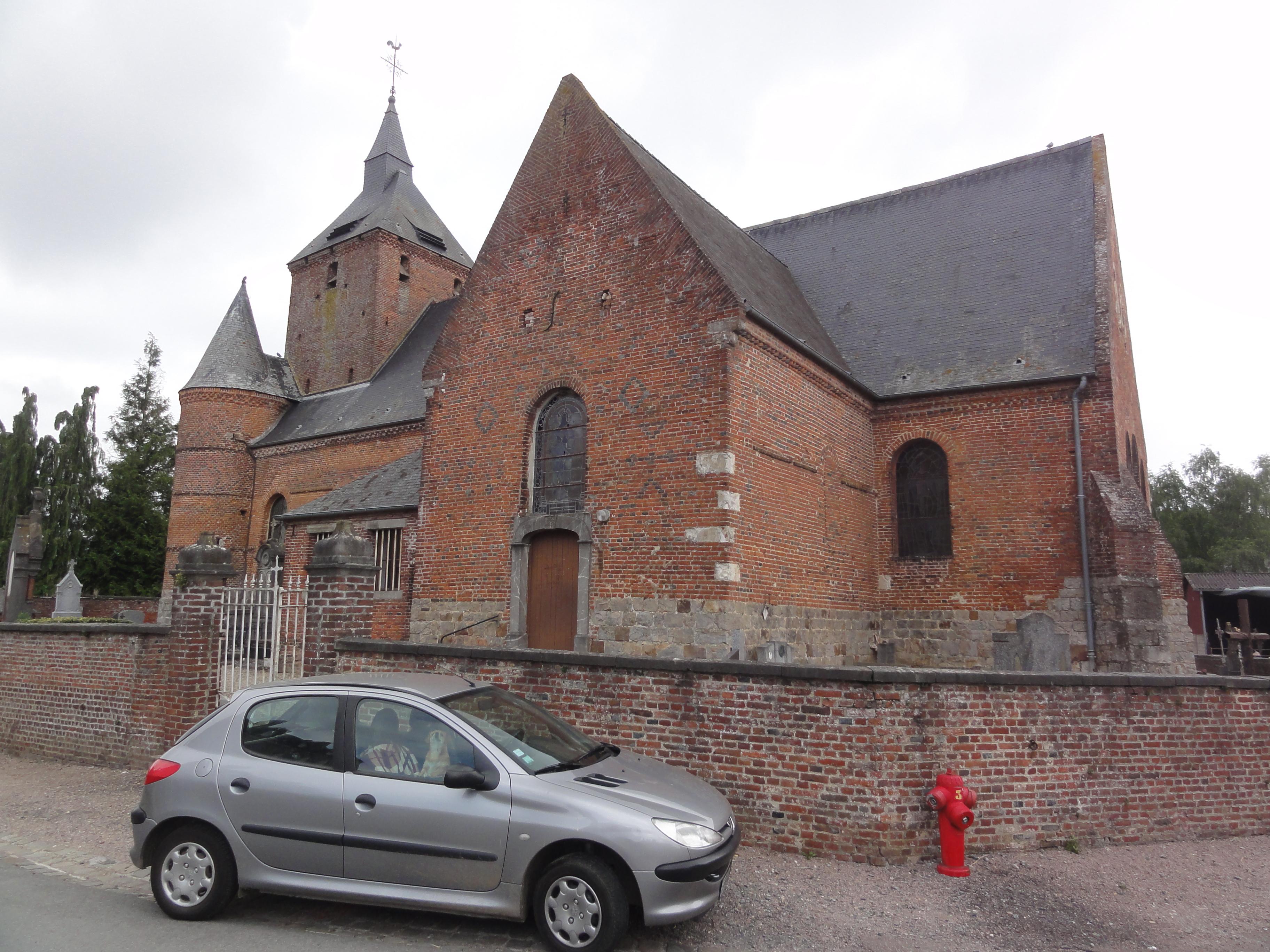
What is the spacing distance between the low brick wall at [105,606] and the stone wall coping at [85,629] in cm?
1747

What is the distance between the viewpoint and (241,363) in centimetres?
2627

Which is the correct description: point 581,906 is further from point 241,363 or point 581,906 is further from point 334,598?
point 241,363

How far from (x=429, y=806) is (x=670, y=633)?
22.3 ft

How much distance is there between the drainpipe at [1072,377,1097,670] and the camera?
12.8 metres

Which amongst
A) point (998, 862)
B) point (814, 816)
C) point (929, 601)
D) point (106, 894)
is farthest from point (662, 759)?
point (929, 601)

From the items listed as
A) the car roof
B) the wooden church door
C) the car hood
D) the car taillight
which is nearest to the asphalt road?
the car taillight

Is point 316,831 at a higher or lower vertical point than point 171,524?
lower

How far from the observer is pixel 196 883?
16.8 ft

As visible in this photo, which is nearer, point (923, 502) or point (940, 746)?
point (940, 746)

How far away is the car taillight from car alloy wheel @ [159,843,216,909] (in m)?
0.42

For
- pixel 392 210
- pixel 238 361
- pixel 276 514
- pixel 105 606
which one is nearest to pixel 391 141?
pixel 392 210

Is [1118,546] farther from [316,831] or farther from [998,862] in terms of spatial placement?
[316,831]

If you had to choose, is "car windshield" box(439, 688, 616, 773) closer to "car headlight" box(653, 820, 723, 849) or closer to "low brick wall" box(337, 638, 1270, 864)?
"car headlight" box(653, 820, 723, 849)

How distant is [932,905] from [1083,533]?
934 centimetres
